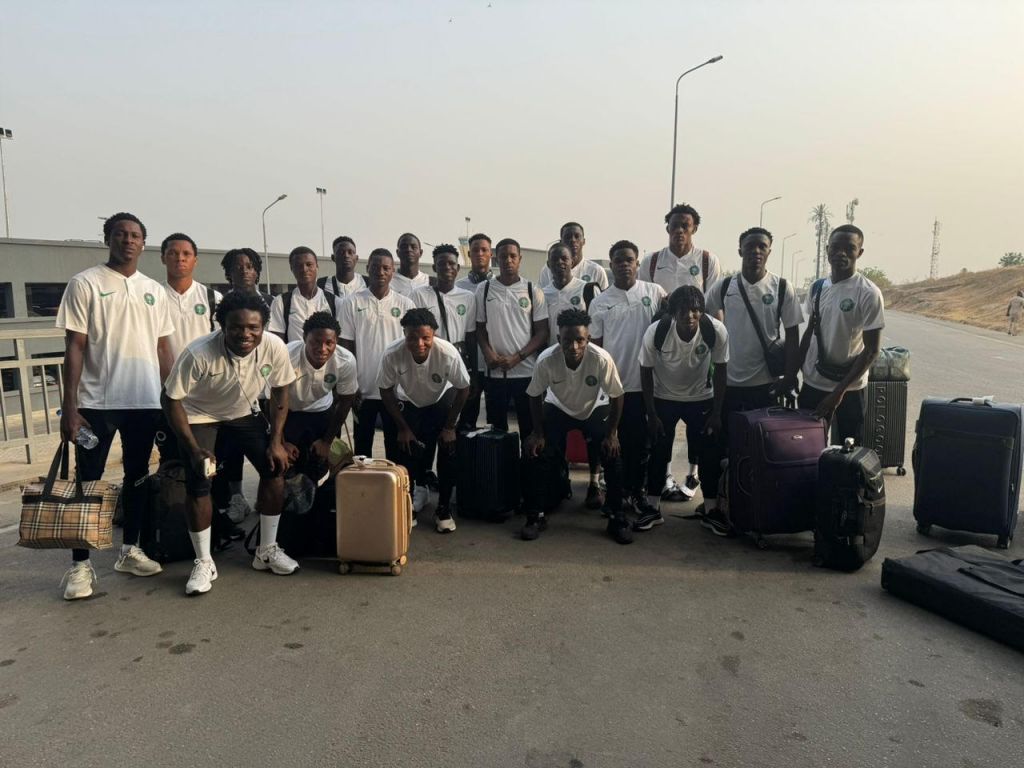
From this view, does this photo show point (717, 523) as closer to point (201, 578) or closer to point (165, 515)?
point (201, 578)

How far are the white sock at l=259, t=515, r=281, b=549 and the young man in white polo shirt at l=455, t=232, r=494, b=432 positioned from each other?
1.64 m

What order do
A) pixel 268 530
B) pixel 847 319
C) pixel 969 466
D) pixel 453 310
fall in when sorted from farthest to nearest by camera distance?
1. pixel 453 310
2. pixel 847 319
3. pixel 969 466
4. pixel 268 530

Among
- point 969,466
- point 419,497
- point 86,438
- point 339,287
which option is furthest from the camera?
point 339,287

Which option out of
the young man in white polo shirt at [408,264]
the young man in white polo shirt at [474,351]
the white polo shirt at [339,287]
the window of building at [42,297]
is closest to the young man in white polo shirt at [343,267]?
the white polo shirt at [339,287]

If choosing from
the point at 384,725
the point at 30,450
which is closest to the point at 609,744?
the point at 384,725

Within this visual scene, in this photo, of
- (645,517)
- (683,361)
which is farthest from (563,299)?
(645,517)

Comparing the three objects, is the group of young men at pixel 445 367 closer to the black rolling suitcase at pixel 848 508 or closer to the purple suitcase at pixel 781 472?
the purple suitcase at pixel 781 472

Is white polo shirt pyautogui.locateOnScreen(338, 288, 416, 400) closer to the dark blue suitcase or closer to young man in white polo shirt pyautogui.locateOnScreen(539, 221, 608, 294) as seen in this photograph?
young man in white polo shirt pyautogui.locateOnScreen(539, 221, 608, 294)

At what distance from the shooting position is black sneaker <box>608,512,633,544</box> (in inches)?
174

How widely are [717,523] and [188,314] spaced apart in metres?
3.90

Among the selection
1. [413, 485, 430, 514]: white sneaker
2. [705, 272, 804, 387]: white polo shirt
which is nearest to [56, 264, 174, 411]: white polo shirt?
[413, 485, 430, 514]: white sneaker

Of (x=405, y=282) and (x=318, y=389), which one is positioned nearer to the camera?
(x=318, y=389)

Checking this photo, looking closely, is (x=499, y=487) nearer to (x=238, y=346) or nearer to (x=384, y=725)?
(x=238, y=346)

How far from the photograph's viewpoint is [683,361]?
471cm
